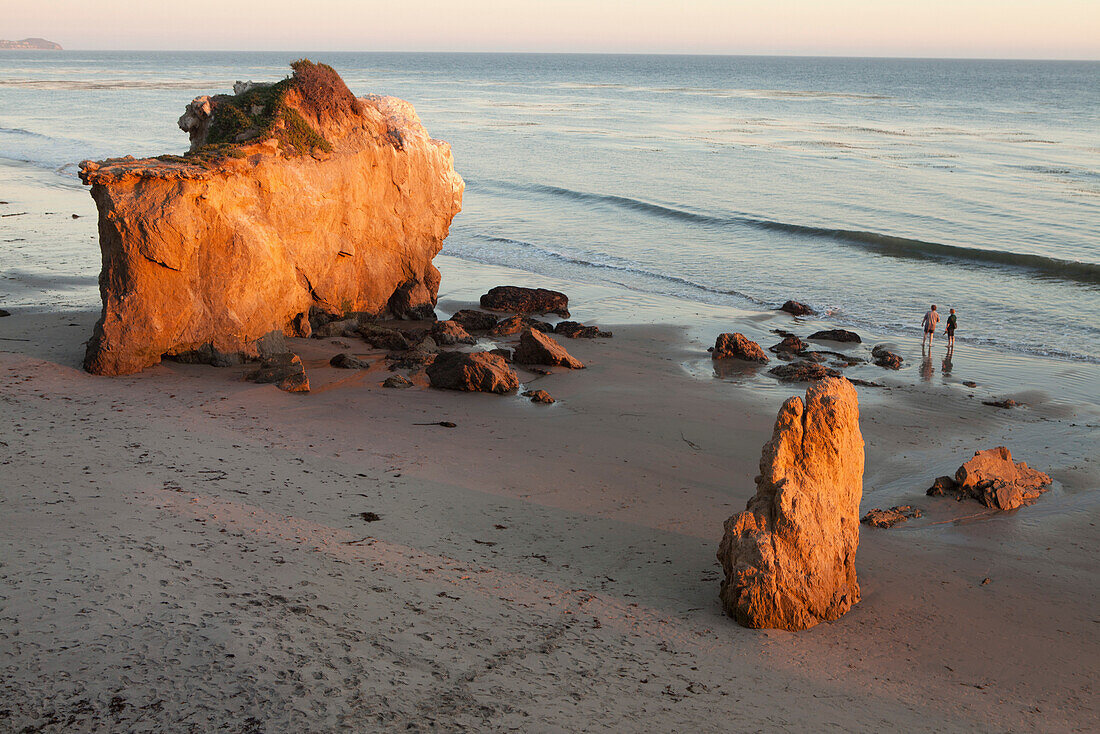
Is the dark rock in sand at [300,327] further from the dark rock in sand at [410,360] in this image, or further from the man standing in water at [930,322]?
the man standing in water at [930,322]

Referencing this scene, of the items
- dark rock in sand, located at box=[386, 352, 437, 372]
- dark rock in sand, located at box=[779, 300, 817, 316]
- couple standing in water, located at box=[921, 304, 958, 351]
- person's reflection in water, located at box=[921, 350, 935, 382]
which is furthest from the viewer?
A: dark rock in sand, located at box=[779, 300, 817, 316]

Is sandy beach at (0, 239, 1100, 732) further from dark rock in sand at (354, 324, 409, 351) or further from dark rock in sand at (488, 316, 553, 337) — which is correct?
dark rock in sand at (488, 316, 553, 337)

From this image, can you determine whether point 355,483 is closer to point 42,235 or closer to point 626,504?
point 626,504

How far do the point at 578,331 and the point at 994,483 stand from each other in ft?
30.4

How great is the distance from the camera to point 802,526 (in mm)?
8133

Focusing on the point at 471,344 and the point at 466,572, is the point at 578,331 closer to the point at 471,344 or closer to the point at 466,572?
the point at 471,344

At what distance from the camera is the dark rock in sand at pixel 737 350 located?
17.4 metres

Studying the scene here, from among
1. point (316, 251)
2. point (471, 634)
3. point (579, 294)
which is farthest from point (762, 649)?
point (579, 294)

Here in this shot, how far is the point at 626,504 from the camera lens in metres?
10.6

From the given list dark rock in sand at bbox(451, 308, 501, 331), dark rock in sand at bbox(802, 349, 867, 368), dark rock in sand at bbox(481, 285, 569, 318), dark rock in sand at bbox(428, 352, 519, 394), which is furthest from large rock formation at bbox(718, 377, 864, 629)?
dark rock in sand at bbox(481, 285, 569, 318)

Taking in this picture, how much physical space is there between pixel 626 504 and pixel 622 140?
47216 millimetres

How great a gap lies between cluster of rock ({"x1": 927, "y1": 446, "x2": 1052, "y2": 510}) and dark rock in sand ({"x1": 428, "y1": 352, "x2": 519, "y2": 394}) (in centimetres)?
647

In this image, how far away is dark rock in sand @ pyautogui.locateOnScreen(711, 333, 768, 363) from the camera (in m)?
17.4

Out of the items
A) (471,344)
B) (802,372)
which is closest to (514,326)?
(471,344)
